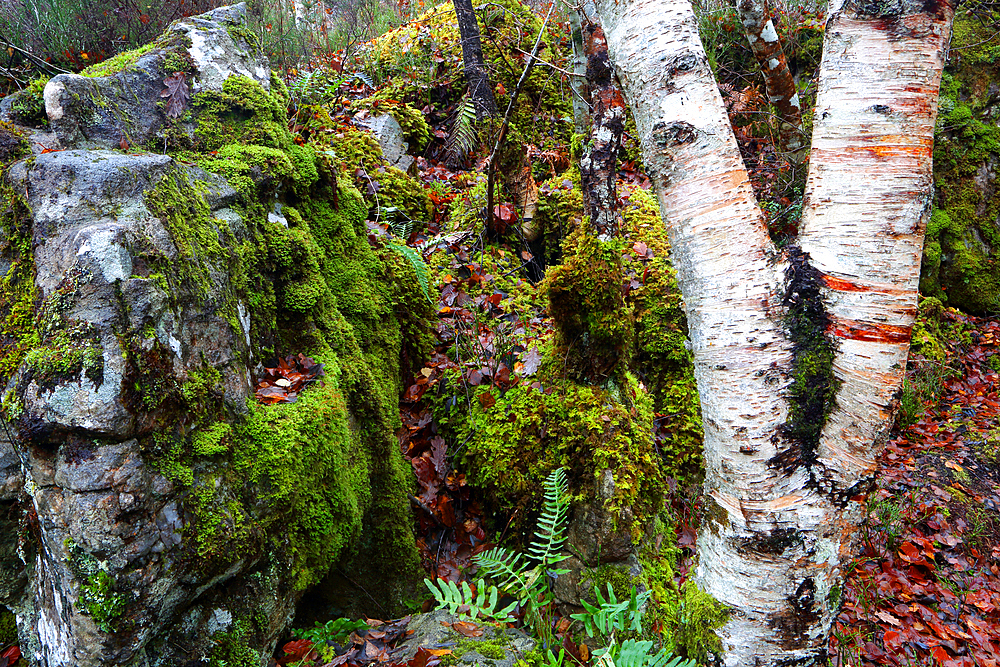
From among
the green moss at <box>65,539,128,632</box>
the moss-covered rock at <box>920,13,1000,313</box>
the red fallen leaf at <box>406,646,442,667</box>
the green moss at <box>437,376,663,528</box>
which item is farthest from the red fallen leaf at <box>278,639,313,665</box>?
the moss-covered rock at <box>920,13,1000,313</box>

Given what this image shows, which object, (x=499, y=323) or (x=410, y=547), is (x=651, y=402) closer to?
(x=499, y=323)

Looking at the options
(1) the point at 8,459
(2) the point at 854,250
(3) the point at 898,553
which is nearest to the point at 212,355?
(1) the point at 8,459

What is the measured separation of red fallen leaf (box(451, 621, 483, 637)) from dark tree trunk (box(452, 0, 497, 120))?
6377mm

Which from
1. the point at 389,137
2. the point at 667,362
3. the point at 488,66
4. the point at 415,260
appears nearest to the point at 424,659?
the point at 415,260

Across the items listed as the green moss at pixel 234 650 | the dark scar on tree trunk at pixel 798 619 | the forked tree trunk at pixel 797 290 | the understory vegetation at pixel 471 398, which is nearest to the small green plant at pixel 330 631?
the understory vegetation at pixel 471 398

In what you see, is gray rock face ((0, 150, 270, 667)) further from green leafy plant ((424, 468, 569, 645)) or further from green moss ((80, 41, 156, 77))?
green moss ((80, 41, 156, 77))

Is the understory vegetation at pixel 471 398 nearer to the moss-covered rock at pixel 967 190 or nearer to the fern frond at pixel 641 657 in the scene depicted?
the fern frond at pixel 641 657

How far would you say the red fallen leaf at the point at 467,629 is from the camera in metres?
2.70

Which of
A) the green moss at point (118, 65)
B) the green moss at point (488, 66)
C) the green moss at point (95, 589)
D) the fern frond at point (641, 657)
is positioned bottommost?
the fern frond at point (641, 657)

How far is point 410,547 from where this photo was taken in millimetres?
3525

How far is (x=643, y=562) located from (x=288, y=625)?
7.14ft

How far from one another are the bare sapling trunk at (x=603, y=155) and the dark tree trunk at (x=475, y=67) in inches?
150

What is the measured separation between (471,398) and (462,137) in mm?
4153

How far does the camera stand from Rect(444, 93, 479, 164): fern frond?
22.4 feet
